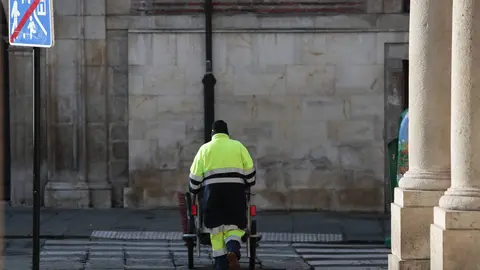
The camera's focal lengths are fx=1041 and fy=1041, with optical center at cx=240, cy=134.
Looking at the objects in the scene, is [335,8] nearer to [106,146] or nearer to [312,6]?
[312,6]

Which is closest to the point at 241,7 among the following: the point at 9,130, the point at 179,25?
the point at 179,25

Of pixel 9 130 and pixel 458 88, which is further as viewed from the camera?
pixel 9 130

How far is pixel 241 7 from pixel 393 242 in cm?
788

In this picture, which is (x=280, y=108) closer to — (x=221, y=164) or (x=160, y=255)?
(x=160, y=255)

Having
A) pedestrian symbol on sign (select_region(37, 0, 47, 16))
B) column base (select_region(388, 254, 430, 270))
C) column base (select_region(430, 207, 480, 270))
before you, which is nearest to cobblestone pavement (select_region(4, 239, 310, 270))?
column base (select_region(388, 254, 430, 270))

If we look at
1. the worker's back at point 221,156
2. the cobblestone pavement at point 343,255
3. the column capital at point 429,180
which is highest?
the worker's back at point 221,156

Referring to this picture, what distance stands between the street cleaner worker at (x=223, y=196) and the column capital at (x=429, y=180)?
5.63 ft

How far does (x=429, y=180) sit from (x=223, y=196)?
2.06 meters

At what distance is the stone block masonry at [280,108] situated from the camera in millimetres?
17484

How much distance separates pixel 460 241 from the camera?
891 centimetres

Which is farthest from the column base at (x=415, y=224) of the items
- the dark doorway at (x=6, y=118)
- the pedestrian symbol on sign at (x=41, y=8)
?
the dark doorway at (x=6, y=118)

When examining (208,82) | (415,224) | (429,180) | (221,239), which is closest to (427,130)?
(429,180)

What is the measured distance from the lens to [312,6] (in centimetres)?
1753

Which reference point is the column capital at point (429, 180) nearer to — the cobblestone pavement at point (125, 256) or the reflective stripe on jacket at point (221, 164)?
the reflective stripe on jacket at point (221, 164)
